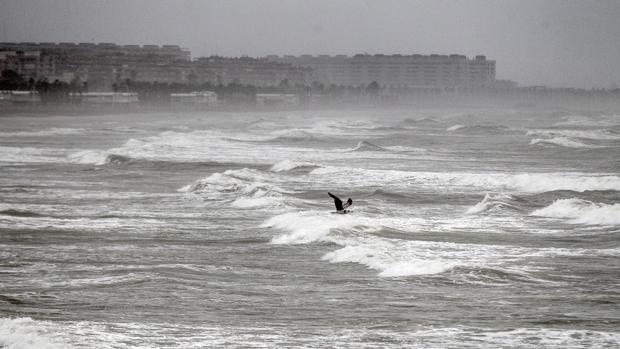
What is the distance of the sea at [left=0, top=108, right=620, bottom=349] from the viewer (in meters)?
15.7

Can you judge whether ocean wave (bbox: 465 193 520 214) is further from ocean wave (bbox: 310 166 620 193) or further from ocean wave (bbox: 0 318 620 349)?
ocean wave (bbox: 0 318 620 349)

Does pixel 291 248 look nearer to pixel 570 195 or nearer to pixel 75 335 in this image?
pixel 75 335

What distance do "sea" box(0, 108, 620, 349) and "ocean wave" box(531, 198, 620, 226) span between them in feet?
0.21

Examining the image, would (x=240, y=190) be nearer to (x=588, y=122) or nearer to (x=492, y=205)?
(x=492, y=205)

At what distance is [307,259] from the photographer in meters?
22.3

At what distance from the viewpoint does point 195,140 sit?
76.8 m

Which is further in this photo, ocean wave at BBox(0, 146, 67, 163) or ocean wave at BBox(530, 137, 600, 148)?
ocean wave at BBox(530, 137, 600, 148)

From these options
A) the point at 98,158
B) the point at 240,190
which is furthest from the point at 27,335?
the point at 98,158

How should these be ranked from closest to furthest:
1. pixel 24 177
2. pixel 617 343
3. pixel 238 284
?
1. pixel 617 343
2. pixel 238 284
3. pixel 24 177

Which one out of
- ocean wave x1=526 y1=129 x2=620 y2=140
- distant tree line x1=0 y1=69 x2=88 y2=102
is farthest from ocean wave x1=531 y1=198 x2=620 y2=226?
distant tree line x1=0 y1=69 x2=88 y2=102

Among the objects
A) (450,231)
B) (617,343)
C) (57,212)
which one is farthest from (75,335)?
(57,212)

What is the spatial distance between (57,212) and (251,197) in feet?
21.6

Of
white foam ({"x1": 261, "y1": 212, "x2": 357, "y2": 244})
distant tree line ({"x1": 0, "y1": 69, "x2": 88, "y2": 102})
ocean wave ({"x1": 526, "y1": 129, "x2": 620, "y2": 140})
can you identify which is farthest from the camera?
distant tree line ({"x1": 0, "y1": 69, "x2": 88, "y2": 102})

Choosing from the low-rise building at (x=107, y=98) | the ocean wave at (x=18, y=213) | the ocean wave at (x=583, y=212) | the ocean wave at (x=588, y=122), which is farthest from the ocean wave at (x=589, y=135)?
the low-rise building at (x=107, y=98)
